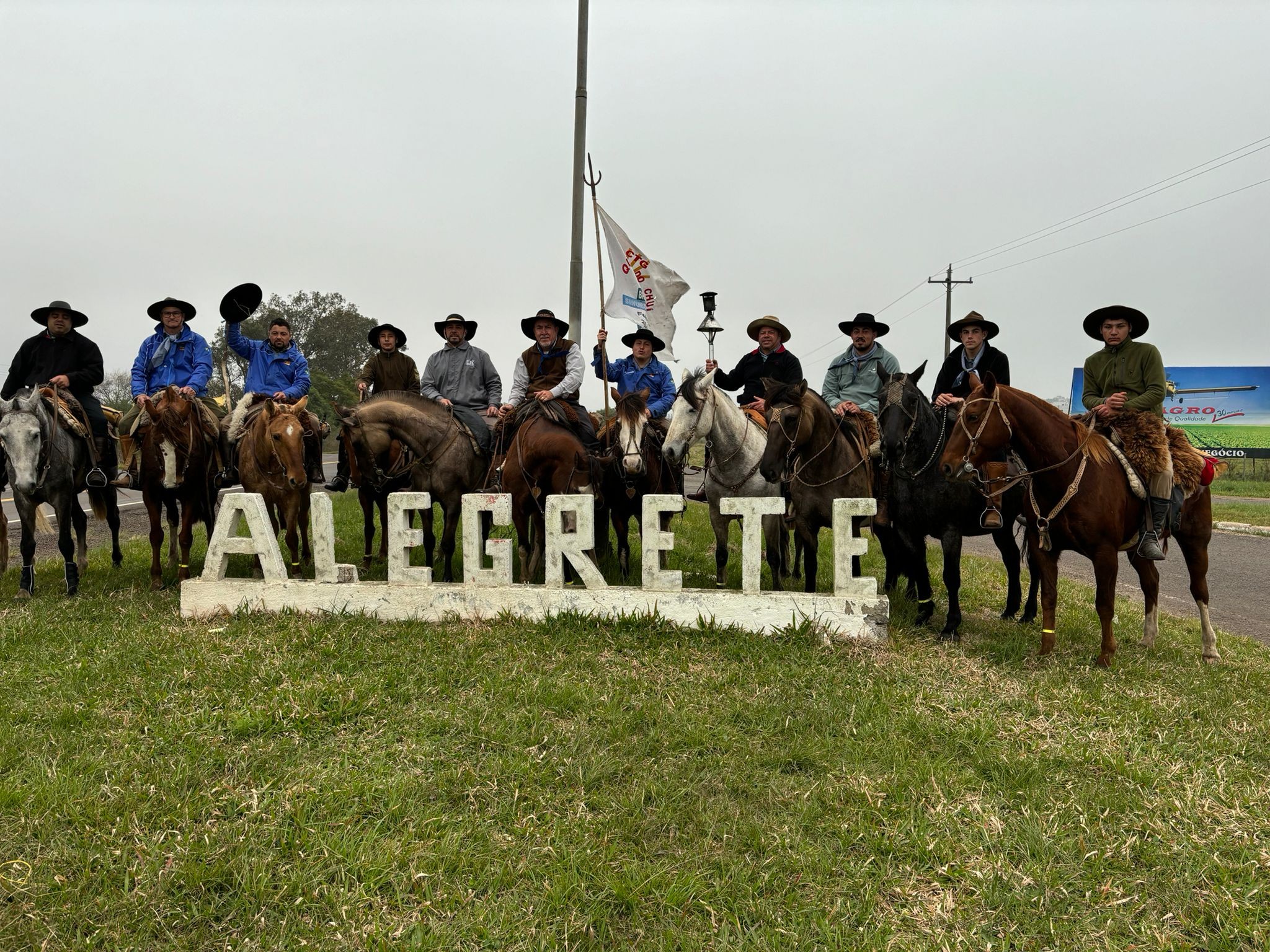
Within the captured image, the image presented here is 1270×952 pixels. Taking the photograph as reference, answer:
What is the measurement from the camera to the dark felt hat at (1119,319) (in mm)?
6538

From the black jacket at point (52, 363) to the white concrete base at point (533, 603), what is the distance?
3739mm

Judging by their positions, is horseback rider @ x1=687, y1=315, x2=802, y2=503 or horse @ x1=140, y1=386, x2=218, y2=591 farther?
horseback rider @ x1=687, y1=315, x2=802, y2=503

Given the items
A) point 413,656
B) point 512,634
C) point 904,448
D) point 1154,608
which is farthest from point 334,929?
point 1154,608

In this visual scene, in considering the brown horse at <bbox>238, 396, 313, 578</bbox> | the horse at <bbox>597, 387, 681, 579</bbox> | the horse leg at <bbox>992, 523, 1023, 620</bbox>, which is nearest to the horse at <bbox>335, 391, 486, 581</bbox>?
the brown horse at <bbox>238, 396, 313, 578</bbox>

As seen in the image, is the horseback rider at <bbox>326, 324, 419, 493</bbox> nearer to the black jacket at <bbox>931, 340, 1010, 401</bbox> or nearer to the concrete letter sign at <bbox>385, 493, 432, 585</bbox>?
the concrete letter sign at <bbox>385, 493, 432, 585</bbox>

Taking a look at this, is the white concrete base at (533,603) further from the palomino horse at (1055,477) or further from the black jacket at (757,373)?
the black jacket at (757,373)

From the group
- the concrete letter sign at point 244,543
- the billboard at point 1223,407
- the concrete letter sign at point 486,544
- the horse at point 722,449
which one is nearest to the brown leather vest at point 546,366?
the horse at point 722,449

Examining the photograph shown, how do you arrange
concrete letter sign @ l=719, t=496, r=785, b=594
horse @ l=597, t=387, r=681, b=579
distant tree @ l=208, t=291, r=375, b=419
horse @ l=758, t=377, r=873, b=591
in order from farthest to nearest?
distant tree @ l=208, t=291, r=375, b=419 → horse @ l=597, t=387, r=681, b=579 → horse @ l=758, t=377, r=873, b=591 → concrete letter sign @ l=719, t=496, r=785, b=594

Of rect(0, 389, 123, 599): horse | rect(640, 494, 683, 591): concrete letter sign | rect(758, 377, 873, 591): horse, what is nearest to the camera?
rect(640, 494, 683, 591): concrete letter sign

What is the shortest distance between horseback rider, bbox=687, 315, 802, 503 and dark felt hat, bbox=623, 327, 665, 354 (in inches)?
29.3

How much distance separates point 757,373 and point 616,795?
6.71m

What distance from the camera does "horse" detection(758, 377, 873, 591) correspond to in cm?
712

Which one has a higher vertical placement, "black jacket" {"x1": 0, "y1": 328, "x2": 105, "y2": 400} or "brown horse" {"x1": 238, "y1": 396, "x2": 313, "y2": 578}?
"black jacket" {"x1": 0, "y1": 328, "x2": 105, "y2": 400}

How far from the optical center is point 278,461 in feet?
25.5
